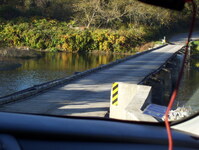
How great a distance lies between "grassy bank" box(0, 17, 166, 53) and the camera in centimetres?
4512

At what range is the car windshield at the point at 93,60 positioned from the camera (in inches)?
396

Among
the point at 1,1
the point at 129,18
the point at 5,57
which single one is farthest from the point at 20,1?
the point at 5,57

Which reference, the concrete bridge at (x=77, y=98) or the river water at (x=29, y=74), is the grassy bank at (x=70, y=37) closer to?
the river water at (x=29, y=74)

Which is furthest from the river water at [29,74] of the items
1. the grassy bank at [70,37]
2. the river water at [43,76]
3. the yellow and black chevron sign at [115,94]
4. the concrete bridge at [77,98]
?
the grassy bank at [70,37]

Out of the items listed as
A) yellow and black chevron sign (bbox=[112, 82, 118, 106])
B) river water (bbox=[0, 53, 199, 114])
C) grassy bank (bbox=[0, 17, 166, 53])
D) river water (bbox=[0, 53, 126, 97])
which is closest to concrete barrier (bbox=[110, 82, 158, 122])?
yellow and black chevron sign (bbox=[112, 82, 118, 106])

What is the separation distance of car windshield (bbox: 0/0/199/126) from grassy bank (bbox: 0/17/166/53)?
12cm

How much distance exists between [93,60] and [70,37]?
24.6ft

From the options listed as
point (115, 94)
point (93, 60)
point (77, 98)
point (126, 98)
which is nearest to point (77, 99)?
point (77, 98)

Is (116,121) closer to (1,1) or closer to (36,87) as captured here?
(36,87)

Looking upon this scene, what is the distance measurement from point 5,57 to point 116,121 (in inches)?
1277

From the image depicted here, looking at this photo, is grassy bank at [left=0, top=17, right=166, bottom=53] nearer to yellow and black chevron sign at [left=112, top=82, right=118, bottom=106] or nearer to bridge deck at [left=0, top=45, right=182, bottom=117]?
bridge deck at [left=0, top=45, right=182, bottom=117]

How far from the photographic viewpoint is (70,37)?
→ 148 ft

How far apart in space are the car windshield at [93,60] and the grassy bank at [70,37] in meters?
0.12

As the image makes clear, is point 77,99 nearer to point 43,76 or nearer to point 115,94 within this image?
point 115,94
